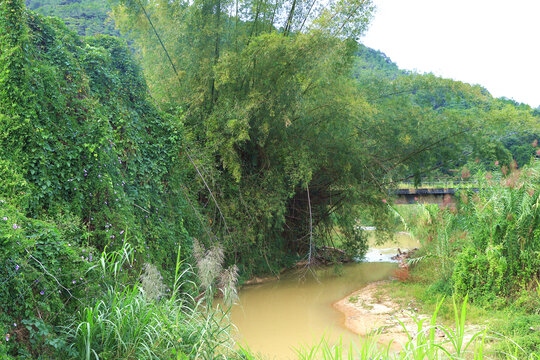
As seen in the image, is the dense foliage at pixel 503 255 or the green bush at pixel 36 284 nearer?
the green bush at pixel 36 284

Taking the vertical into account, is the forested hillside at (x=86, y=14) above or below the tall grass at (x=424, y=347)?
above

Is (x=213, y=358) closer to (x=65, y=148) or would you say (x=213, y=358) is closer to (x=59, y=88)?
(x=65, y=148)

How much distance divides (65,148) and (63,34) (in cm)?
166

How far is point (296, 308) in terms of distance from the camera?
7758mm

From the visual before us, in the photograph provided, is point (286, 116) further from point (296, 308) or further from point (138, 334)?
point (138, 334)

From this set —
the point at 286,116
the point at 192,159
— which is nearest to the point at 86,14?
the point at 192,159

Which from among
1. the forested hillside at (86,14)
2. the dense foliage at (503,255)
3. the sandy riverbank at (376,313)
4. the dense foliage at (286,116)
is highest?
the forested hillside at (86,14)

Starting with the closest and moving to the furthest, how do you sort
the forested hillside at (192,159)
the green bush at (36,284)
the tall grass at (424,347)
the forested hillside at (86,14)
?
1. the tall grass at (424,347)
2. the green bush at (36,284)
3. the forested hillside at (192,159)
4. the forested hillside at (86,14)

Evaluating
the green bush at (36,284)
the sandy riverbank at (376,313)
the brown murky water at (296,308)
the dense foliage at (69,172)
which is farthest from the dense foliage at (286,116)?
the green bush at (36,284)

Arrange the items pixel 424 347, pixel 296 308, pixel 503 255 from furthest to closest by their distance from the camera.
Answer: pixel 296 308, pixel 503 255, pixel 424 347

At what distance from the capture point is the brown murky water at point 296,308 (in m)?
6.13

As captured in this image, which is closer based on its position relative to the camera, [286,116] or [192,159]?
[192,159]

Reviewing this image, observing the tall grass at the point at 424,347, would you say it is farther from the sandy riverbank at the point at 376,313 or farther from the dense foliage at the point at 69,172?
the dense foliage at the point at 69,172

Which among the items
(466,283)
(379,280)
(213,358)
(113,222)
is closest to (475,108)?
(379,280)
